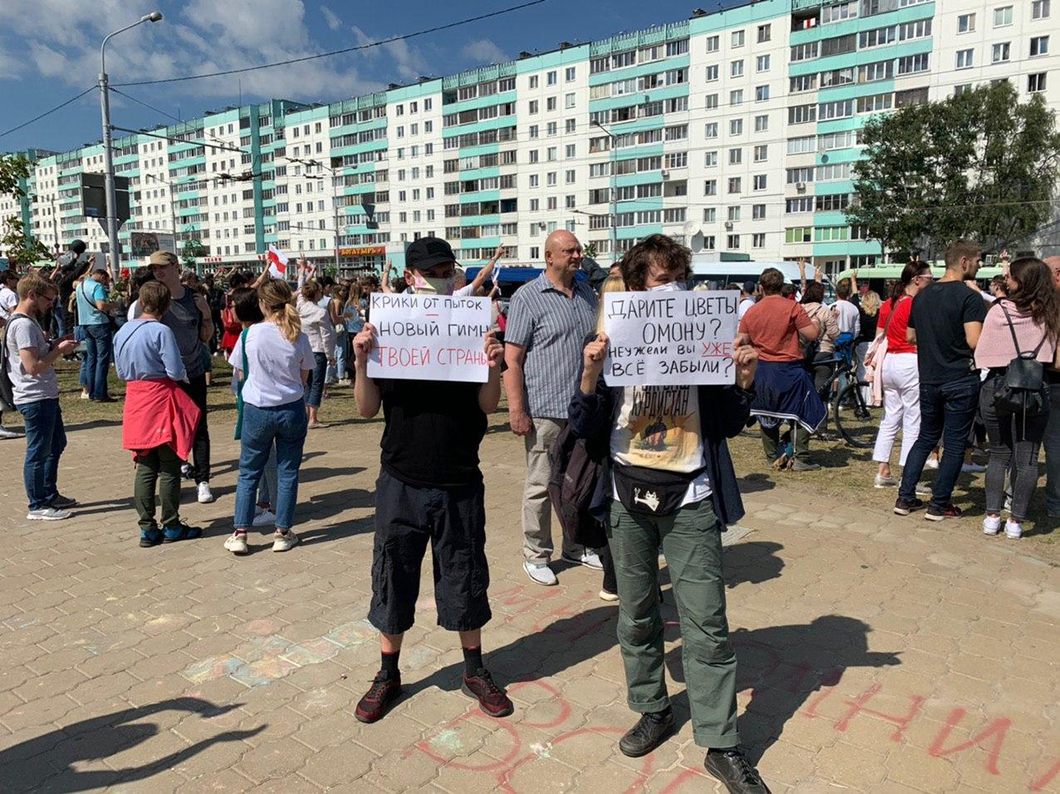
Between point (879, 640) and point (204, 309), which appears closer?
point (879, 640)

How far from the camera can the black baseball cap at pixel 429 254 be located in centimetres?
357

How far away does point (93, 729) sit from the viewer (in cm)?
344

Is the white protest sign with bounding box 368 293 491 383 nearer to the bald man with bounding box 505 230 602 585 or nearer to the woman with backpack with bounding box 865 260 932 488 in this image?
the bald man with bounding box 505 230 602 585

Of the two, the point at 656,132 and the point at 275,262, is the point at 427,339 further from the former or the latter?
the point at 656,132

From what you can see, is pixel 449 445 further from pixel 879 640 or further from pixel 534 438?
pixel 879 640

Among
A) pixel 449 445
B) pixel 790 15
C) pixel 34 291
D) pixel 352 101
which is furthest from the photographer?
pixel 352 101

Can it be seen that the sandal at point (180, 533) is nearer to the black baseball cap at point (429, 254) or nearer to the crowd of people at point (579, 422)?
the crowd of people at point (579, 422)

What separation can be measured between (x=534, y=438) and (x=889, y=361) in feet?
13.7

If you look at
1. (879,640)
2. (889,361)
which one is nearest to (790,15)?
(889,361)

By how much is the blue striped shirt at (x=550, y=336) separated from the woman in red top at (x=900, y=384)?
382 cm

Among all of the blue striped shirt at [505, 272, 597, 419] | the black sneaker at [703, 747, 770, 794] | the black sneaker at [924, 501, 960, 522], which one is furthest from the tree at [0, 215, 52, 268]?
the black sneaker at [703, 747, 770, 794]

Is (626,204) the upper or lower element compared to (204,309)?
upper

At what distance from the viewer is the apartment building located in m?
56.2

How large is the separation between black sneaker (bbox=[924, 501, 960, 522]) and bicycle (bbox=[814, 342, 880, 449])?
125 inches
